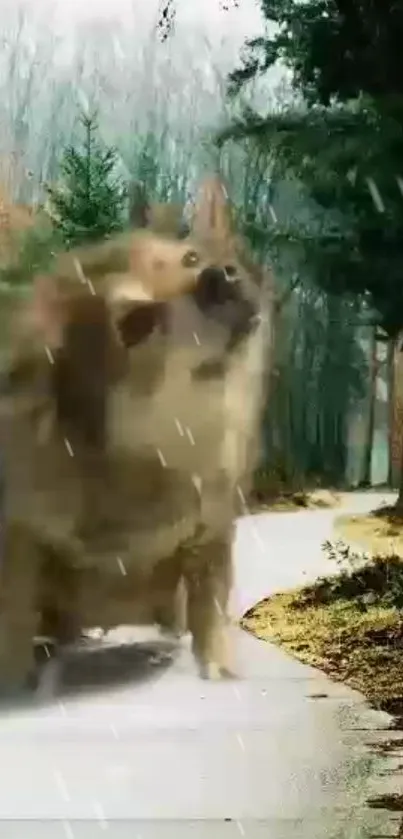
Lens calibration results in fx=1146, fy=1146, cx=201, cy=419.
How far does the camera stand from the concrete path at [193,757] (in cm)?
103

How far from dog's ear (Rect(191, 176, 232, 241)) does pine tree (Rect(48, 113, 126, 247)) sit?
68 mm

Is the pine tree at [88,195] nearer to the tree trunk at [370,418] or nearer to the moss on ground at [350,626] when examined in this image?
the tree trunk at [370,418]

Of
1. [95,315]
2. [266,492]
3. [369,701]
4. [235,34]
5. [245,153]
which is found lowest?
[369,701]

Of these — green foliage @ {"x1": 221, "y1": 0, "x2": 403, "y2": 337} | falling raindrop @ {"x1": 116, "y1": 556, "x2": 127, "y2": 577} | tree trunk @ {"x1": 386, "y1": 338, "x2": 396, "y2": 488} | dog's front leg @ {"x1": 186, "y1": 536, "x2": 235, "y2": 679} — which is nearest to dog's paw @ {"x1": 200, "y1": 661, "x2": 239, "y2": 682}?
dog's front leg @ {"x1": 186, "y1": 536, "x2": 235, "y2": 679}

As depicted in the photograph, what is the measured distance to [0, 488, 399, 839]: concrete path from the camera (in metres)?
1.03

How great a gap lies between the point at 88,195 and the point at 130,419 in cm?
21

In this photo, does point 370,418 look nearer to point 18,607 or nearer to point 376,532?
point 376,532

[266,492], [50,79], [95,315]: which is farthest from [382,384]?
[50,79]

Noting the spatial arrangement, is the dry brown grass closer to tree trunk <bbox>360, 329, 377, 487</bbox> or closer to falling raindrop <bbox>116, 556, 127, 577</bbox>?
tree trunk <bbox>360, 329, 377, 487</bbox>

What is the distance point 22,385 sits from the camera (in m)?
1.03

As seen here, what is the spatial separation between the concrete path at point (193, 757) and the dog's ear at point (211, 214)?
26 cm

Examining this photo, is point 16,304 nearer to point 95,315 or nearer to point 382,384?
point 95,315

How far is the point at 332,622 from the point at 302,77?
502 millimetres

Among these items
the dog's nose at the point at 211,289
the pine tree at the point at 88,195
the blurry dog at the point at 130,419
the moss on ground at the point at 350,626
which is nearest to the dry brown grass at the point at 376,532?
the moss on ground at the point at 350,626
